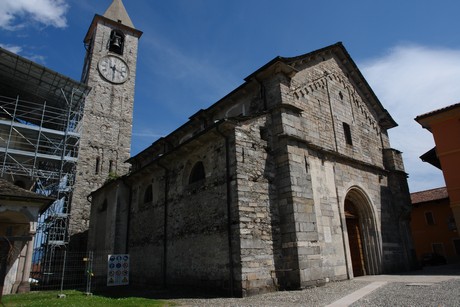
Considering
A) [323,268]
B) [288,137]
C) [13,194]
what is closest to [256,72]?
[288,137]

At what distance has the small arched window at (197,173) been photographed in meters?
12.8

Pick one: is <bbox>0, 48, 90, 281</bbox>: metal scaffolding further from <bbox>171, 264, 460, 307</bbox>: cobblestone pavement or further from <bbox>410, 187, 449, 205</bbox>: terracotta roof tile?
<bbox>410, 187, 449, 205</bbox>: terracotta roof tile

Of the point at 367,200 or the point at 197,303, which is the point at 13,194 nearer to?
the point at 197,303

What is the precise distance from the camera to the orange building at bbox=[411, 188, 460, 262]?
24.7 m

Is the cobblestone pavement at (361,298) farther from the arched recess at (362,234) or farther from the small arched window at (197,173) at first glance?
the small arched window at (197,173)

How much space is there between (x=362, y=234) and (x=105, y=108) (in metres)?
20.8

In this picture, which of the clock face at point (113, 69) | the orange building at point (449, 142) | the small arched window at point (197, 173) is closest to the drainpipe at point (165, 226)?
the small arched window at point (197, 173)

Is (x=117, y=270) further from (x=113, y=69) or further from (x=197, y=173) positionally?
(x=113, y=69)

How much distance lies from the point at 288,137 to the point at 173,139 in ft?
28.9

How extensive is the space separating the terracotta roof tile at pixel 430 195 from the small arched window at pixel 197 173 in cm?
2177

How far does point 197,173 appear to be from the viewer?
13125mm

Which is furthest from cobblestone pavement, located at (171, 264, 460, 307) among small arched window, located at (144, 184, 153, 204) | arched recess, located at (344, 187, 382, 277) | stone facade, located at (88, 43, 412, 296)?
small arched window, located at (144, 184, 153, 204)

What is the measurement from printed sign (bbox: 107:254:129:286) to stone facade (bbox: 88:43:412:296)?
1259 millimetres

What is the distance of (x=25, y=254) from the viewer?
A: 1368cm
